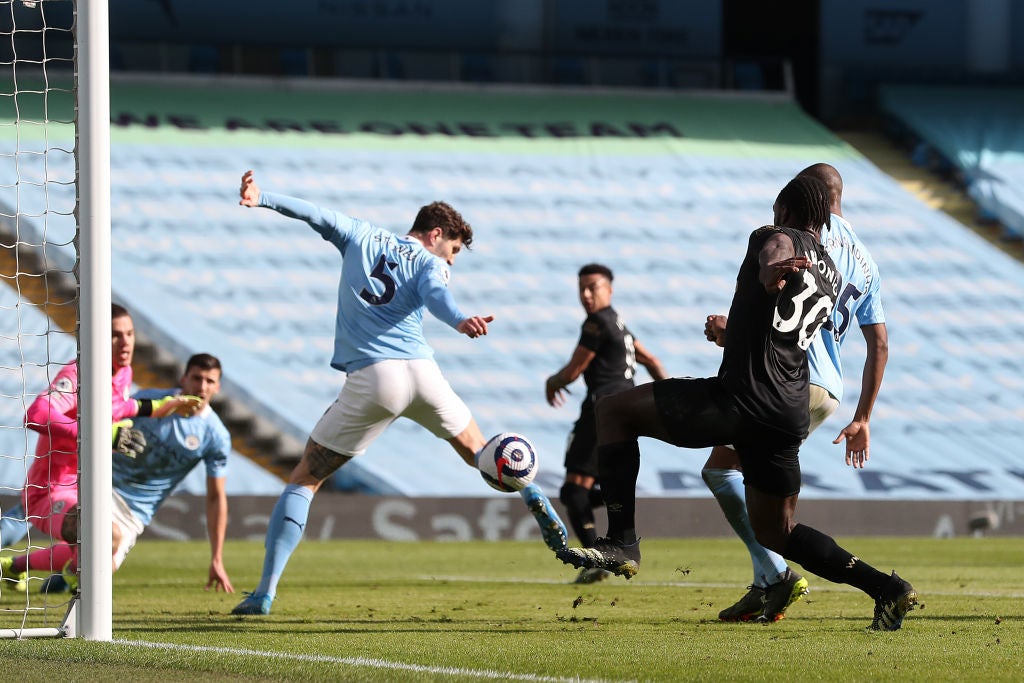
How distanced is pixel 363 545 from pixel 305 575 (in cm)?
366

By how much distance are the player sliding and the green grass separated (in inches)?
22.9

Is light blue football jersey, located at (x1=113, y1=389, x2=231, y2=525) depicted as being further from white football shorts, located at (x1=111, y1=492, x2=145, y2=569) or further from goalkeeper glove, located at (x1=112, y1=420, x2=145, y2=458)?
goalkeeper glove, located at (x1=112, y1=420, x2=145, y2=458)

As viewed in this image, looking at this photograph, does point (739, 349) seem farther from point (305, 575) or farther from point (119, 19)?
point (119, 19)

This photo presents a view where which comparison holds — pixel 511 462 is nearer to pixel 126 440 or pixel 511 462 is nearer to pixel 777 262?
pixel 777 262

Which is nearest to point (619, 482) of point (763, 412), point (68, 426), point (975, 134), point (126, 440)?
point (763, 412)

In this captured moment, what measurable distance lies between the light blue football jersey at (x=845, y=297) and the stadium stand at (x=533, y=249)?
31.4 ft

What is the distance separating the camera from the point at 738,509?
7012 mm

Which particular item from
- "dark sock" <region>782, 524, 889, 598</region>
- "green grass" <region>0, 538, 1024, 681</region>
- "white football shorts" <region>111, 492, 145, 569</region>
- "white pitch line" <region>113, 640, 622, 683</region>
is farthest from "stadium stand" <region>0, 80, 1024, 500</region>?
"white pitch line" <region>113, 640, 622, 683</region>

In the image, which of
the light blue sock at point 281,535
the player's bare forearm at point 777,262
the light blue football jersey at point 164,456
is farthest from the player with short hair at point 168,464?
the player's bare forearm at point 777,262

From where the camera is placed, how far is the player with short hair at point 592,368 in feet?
32.1

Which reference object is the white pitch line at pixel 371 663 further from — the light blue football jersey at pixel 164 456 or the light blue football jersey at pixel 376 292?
the light blue football jersey at pixel 164 456

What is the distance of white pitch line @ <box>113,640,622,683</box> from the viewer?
4.75 meters

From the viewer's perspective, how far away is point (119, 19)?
25.1 meters

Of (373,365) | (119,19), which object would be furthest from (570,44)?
(373,365)
